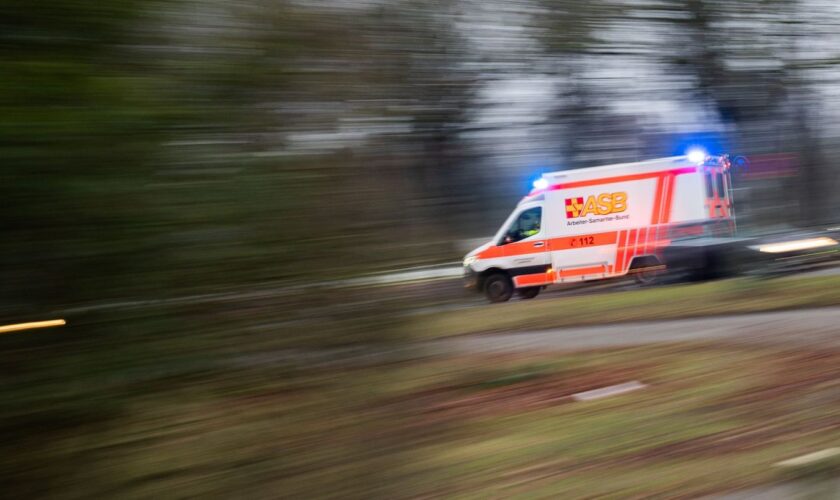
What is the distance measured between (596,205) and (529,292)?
2.22 meters

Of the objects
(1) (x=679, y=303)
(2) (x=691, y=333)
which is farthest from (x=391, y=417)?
(1) (x=679, y=303)

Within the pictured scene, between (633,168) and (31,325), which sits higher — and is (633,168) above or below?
above

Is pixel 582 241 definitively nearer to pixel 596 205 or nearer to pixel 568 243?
pixel 568 243

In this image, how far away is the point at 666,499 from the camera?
14.2ft

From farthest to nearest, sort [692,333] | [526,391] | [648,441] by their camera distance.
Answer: [692,333], [526,391], [648,441]

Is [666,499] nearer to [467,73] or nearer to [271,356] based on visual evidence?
[271,356]

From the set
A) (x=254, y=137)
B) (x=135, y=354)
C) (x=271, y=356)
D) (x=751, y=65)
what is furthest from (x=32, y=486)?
(x=751, y=65)

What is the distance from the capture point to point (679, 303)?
12.2 m

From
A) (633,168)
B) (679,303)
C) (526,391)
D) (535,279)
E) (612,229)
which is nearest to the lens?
(526,391)

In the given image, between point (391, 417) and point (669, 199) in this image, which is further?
point (669, 199)

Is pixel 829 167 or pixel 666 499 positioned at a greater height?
pixel 829 167

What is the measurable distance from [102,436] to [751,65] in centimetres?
685

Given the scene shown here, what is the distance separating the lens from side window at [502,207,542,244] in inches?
486

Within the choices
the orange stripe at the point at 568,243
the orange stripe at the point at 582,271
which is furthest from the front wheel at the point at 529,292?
the orange stripe at the point at 568,243
